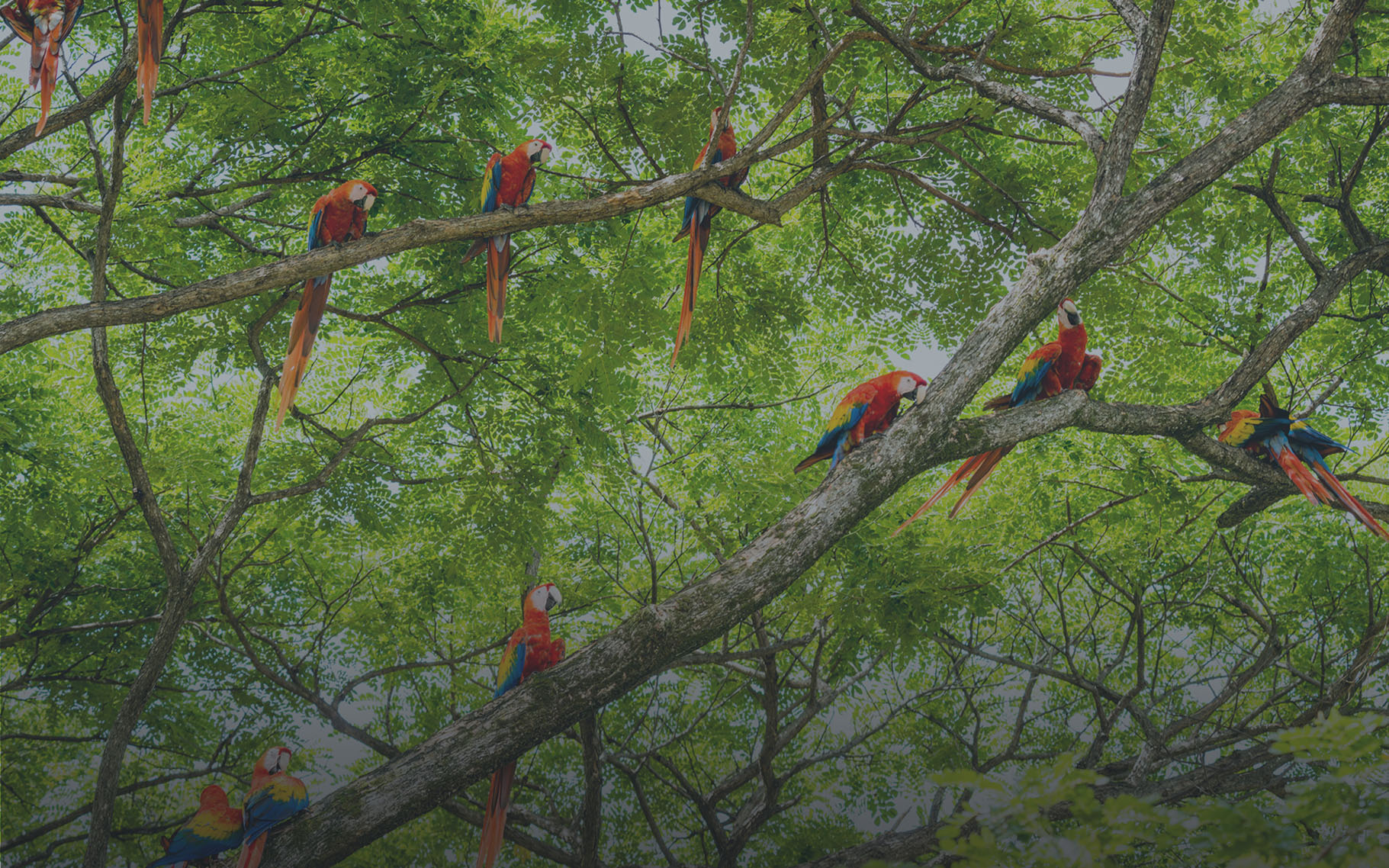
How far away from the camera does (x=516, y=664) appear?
3262 millimetres

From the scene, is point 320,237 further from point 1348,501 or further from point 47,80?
point 1348,501

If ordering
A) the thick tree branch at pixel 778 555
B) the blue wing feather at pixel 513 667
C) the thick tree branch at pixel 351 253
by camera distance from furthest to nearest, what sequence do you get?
the blue wing feather at pixel 513 667, the thick tree branch at pixel 351 253, the thick tree branch at pixel 778 555

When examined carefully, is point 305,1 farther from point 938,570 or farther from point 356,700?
point 356,700

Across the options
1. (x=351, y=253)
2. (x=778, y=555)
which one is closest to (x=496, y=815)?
(x=778, y=555)

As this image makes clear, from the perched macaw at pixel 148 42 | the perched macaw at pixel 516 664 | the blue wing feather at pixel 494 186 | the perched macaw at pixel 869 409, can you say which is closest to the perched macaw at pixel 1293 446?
the perched macaw at pixel 869 409

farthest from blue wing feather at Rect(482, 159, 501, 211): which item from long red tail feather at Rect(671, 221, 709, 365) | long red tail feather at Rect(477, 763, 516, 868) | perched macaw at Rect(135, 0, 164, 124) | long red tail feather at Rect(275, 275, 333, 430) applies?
long red tail feather at Rect(477, 763, 516, 868)

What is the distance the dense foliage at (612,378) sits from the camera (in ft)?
13.0

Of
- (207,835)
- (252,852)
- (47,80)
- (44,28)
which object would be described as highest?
(44,28)

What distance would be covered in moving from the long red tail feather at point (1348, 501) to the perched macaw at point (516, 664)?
3.12 meters

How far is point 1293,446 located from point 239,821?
4518 mm

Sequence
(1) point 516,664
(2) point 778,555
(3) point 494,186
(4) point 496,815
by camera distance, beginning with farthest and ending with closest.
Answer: (3) point 494,186
(1) point 516,664
(4) point 496,815
(2) point 778,555

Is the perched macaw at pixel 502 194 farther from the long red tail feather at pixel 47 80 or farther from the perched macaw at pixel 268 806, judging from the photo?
the perched macaw at pixel 268 806

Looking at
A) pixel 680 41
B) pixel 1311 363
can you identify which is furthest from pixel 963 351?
pixel 1311 363

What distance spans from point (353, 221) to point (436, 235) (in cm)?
87
